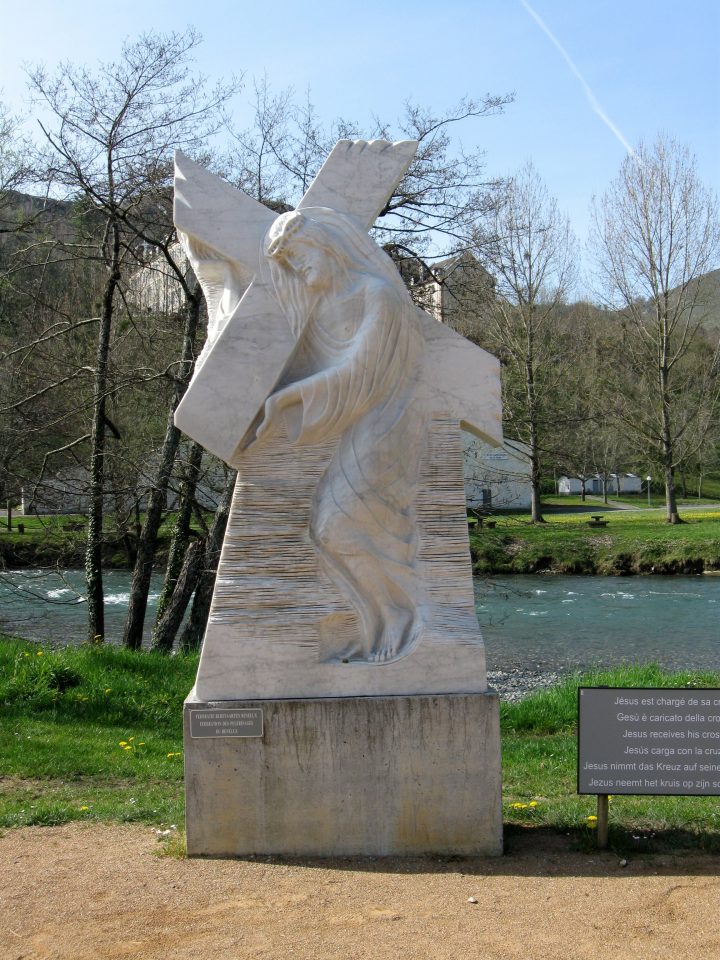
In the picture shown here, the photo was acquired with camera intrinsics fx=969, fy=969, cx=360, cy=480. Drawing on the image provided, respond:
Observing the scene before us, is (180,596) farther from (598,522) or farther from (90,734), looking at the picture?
(598,522)

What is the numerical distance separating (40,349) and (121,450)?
169 centimetres

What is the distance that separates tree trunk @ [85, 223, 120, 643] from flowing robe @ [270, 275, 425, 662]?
5.88 metres

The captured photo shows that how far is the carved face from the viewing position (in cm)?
481

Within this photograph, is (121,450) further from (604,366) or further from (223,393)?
(604,366)

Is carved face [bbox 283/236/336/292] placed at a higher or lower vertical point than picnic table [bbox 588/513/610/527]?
higher

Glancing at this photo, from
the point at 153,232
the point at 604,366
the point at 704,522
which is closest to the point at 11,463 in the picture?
the point at 153,232

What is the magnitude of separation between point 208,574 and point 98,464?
171cm

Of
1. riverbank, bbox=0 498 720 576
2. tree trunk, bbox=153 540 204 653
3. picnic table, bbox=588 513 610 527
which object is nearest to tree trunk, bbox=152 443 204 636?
tree trunk, bbox=153 540 204 653

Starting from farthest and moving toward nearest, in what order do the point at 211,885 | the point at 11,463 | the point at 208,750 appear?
the point at 11,463, the point at 208,750, the point at 211,885

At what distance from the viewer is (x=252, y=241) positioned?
5.05 meters

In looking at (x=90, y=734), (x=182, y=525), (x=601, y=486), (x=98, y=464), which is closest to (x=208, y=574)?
(x=182, y=525)

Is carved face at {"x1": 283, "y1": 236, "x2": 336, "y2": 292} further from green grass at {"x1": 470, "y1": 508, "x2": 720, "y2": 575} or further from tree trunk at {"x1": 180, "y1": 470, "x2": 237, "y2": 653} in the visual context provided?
green grass at {"x1": 470, "y1": 508, "x2": 720, "y2": 575}

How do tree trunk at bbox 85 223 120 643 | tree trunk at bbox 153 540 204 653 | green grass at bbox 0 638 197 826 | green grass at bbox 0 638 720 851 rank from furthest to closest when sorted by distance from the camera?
1. tree trunk at bbox 153 540 204 653
2. tree trunk at bbox 85 223 120 643
3. green grass at bbox 0 638 197 826
4. green grass at bbox 0 638 720 851

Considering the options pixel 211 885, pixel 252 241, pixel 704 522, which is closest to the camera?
pixel 211 885
